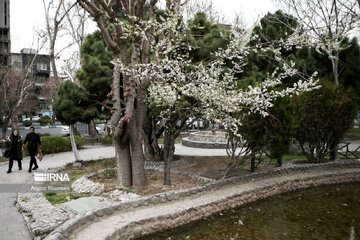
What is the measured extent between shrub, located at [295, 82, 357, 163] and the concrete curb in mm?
1290

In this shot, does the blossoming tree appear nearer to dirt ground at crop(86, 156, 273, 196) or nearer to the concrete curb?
dirt ground at crop(86, 156, 273, 196)

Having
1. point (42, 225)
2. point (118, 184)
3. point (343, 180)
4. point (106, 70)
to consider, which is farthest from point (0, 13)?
point (343, 180)

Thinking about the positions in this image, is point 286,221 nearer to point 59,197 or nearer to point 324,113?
point 59,197

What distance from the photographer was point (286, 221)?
686cm

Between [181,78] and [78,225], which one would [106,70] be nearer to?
[181,78]

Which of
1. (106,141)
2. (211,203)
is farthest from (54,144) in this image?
(211,203)

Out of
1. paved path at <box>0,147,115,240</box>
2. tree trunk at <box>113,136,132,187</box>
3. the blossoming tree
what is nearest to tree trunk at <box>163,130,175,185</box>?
the blossoming tree

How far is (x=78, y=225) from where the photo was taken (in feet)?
17.7

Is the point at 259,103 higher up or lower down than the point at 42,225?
higher up

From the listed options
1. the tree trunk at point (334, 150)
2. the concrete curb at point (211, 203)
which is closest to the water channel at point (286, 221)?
the concrete curb at point (211, 203)

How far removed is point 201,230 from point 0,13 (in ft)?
90.2

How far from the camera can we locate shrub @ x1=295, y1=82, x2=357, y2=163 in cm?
1109

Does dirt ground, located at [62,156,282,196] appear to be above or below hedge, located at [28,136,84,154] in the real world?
below

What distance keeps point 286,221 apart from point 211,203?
1.78 metres
